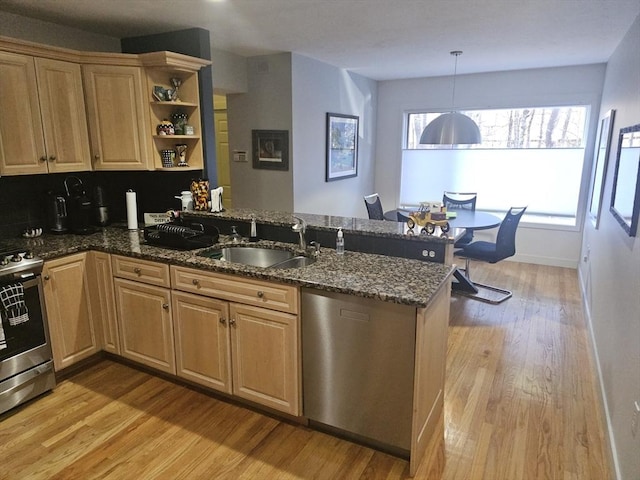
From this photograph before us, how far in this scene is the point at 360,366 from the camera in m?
2.07

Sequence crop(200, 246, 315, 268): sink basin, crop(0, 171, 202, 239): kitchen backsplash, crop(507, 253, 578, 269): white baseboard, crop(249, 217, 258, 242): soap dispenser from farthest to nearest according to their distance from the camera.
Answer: crop(507, 253, 578, 269): white baseboard
crop(0, 171, 202, 239): kitchen backsplash
crop(249, 217, 258, 242): soap dispenser
crop(200, 246, 315, 268): sink basin

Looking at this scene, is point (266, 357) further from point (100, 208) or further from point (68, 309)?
point (100, 208)

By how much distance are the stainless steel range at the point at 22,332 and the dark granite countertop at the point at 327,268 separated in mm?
170

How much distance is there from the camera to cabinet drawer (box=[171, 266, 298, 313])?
218 centimetres

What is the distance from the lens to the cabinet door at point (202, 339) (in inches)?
96.1

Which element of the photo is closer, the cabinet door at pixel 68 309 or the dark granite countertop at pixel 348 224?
the dark granite countertop at pixel 348 224

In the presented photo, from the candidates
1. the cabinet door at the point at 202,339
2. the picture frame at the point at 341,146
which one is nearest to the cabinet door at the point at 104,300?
the cabinet door at the point at 202,339

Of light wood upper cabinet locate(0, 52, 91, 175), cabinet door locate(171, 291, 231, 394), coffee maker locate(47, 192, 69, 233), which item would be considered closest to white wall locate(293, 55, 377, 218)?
light wood upper cabinet locate(0, 52, 91, 175)

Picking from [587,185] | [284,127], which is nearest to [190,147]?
[284,127]

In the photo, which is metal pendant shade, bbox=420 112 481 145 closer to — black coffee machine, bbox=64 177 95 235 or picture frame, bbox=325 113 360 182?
picture frame, bbox=325 113 360 182

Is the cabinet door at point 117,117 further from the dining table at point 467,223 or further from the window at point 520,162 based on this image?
the window at point 520,162

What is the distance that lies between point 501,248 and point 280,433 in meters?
3.03

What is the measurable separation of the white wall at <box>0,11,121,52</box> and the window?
14.2ft

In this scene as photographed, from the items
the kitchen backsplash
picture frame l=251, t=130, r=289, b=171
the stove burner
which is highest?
picture frame l=251, t=130, r=289, b=171
